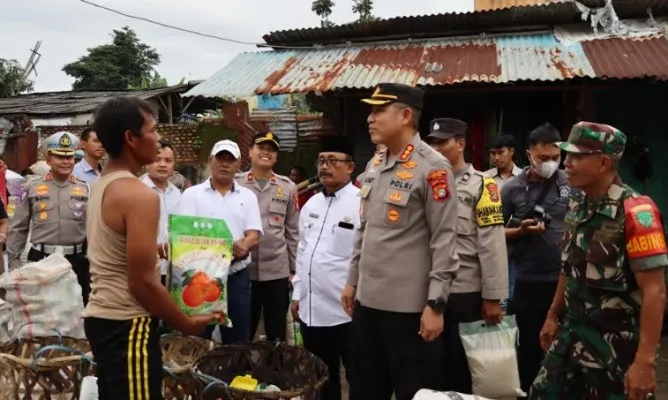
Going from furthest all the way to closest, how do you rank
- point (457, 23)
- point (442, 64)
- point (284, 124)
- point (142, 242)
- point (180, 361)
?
point (284, 124), point (457, 23), point (442, 64), point (180, 361), point (142, 242)

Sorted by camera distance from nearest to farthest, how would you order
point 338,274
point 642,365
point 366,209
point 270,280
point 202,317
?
point 642,365 → point 202,317 → point 366,209 → point 338,274 → point 270,280

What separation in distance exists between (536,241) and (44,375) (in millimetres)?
3170

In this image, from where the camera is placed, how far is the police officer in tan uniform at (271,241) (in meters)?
4.34

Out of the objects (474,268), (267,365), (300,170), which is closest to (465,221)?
(474,268)

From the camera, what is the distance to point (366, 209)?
292cm

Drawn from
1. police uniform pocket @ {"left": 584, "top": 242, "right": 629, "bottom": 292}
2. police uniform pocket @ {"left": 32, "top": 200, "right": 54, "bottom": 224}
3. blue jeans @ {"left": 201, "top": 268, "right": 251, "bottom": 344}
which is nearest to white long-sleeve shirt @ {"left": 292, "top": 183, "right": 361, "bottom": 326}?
blue jeans @ {"left": 201, "top": 268, "right": 251, "bottom": 344}

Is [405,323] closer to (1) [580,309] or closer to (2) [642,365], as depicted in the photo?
(1) [580,309]

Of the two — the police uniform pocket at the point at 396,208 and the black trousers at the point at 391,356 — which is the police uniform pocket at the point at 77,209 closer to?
the black trousers at the point at 391,356

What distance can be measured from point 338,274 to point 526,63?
3589 mm

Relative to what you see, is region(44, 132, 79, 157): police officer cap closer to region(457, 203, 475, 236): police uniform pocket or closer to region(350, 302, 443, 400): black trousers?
region(350, 302, 443, 400): black trousers

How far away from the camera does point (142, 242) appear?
2.08 metres

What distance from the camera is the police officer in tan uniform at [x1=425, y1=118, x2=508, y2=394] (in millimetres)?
3250

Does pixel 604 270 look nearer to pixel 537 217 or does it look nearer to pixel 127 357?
pixel 537 217

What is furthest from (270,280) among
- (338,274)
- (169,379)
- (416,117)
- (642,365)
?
(642,365)
